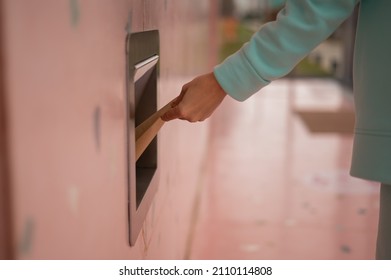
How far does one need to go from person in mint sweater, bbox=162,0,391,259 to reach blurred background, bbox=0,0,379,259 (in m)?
0.10

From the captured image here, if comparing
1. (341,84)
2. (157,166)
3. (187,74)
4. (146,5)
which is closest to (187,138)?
(187,74)

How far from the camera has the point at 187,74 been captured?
1.47 metres

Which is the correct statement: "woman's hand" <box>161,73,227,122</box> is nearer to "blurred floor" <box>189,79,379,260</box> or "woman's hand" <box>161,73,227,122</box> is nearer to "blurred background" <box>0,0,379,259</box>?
"blurred background" <box>0,0,379,259</box>

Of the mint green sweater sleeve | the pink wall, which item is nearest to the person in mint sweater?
the mint green sweater sleeve

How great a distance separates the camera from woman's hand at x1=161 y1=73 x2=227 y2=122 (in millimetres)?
663

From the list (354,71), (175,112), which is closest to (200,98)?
(175,112)

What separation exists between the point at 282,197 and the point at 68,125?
151cm

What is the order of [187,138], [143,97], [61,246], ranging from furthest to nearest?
1. [187,138]
2. [143,97]
3. [61,246]

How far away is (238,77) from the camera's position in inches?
25.1

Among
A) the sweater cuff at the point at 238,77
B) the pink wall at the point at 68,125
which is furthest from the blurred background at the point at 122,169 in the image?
the sweater cuff at the point at 238,77
